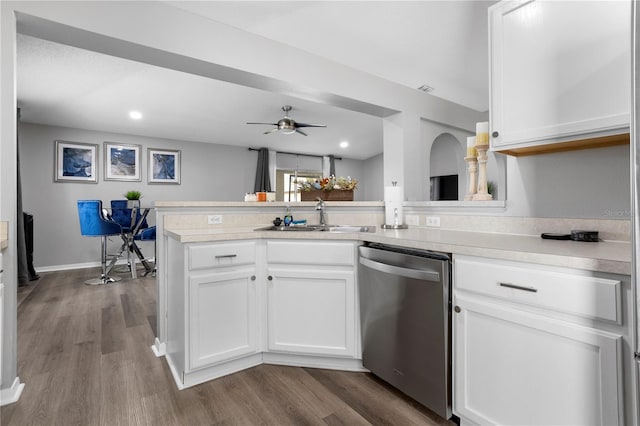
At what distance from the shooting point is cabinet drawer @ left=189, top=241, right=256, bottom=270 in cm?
180

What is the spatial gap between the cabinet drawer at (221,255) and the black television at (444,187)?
12.5 feet

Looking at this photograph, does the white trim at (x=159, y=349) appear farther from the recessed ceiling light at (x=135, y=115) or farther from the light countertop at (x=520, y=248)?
the recessed ceiling light at (x=135, y=115)

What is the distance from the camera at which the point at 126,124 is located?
513 centimetres

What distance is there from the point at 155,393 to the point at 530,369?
6.11 ft

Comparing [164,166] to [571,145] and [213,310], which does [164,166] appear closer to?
[213,310]

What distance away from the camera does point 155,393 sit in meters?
1.76

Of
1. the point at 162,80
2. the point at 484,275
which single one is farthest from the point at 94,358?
the point at 162,80

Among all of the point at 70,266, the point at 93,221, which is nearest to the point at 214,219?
the point at 93,221

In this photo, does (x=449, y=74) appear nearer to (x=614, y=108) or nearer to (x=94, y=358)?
(x=614, y=108)

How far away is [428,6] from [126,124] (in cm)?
Result: 497

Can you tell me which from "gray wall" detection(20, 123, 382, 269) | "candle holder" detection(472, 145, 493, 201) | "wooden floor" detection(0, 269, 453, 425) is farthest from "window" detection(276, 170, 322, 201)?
"candle holder" detection(472, 145, 493, 201)

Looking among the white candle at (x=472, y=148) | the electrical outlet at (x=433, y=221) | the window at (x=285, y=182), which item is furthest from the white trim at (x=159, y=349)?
the window at (x=285, y=182)

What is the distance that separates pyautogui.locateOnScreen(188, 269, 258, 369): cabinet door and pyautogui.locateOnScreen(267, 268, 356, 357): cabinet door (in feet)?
0.44

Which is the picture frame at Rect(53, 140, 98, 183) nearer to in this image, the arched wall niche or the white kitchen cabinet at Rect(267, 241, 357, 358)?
the white kitchen cabinet at Rect(267, 241, 357, 358)
